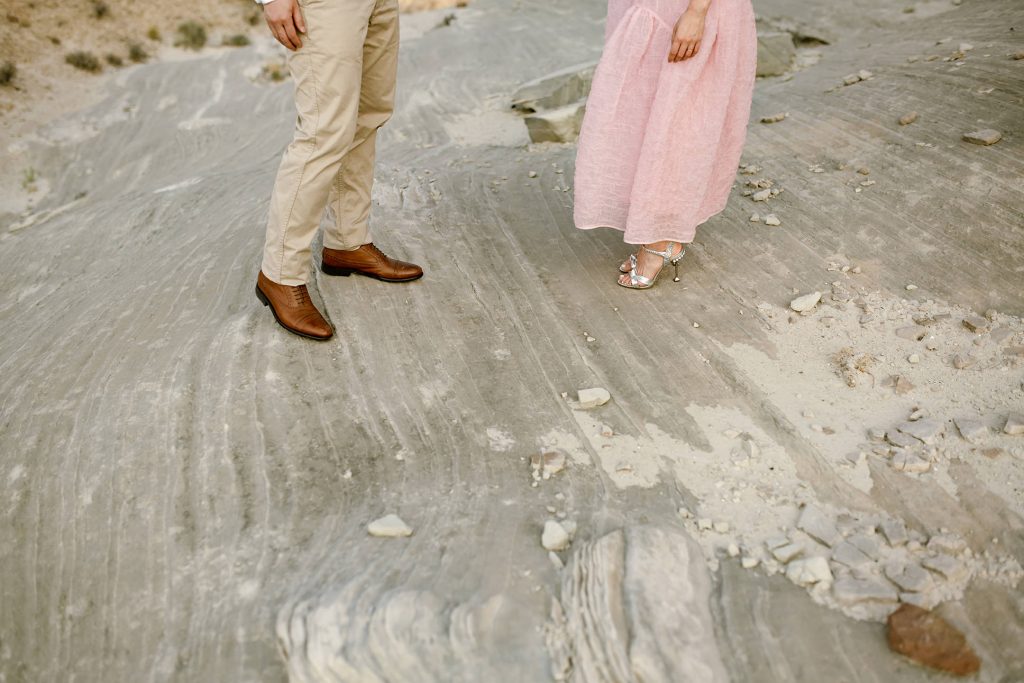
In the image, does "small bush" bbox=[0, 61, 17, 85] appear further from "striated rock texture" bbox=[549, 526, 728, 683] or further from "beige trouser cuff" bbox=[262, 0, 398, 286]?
"striated rock texture" bbox=[549, 526, 728, 683]

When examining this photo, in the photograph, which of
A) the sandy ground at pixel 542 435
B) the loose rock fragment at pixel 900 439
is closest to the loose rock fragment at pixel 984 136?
the sandy ground at pixel 542 435

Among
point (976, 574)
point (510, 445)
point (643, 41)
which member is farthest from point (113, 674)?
point (643, 41)

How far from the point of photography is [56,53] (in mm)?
8320

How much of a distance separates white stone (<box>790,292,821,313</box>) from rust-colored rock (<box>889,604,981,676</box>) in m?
1.36

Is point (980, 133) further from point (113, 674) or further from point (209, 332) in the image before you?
point (113, 674)

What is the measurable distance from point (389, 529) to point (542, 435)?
0.57m

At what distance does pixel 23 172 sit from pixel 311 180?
5643 millimetres

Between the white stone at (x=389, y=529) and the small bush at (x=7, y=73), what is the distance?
784 cm

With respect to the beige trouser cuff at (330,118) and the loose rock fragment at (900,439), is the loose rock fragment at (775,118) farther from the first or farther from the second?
the loose rock fragment at (900,439)

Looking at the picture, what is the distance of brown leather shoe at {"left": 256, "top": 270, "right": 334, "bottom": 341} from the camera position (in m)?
2.59

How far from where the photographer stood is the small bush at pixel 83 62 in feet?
26.8

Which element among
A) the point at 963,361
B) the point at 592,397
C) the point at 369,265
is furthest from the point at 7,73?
the point at 963,361

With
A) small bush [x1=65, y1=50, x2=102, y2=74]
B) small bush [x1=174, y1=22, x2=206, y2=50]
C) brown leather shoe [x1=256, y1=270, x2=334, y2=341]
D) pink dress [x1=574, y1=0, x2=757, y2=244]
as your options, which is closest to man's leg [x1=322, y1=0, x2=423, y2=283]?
brown leather shoe [x1=256, y1=270, x2=334, y2=341]

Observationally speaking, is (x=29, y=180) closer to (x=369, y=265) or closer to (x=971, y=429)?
(x=369, y=265)
